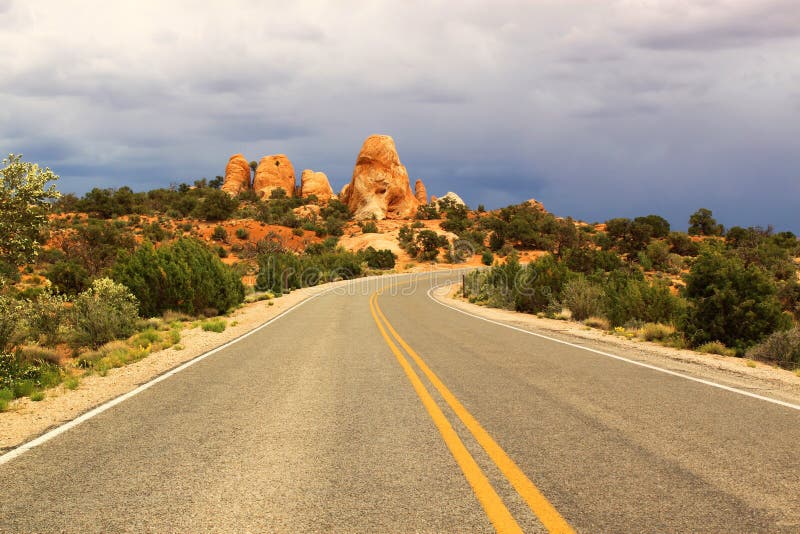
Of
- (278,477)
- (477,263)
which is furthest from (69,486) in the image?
(477,263)

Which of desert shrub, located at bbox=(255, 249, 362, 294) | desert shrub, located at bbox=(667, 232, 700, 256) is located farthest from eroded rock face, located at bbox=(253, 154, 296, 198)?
desert shrub, located at bbox=(667, 232, 700, 256)

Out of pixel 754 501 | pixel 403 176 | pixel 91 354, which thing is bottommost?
pixel 91 354

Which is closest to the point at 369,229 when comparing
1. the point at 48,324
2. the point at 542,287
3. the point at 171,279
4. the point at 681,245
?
the point at 681,245

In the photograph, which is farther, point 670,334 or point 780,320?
point 670,334

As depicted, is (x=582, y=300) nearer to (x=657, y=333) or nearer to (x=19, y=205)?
(x=657, y=333)


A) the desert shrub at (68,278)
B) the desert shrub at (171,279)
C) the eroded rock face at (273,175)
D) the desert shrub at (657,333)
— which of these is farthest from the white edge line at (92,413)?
the eroded rock face at (273,175)

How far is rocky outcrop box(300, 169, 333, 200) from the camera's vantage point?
331 feet

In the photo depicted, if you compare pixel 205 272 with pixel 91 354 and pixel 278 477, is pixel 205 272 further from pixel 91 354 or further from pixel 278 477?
pixel 278 477

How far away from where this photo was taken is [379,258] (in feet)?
192

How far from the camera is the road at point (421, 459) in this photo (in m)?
3.33

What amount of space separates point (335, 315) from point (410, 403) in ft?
44.1

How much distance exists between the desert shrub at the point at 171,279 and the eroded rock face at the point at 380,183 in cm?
6590

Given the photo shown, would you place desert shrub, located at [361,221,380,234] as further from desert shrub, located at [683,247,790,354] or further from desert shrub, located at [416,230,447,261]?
desert shrub, located at [683,247,790,354]

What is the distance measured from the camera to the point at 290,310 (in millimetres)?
22234
